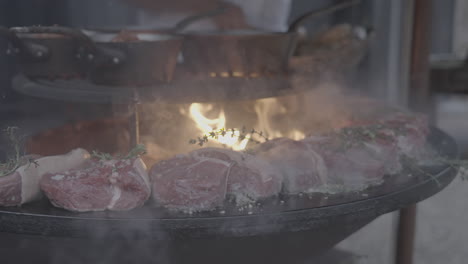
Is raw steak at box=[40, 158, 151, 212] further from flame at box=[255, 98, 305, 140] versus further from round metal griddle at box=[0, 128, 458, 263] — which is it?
flame at box=[255, 98, 305, 140]

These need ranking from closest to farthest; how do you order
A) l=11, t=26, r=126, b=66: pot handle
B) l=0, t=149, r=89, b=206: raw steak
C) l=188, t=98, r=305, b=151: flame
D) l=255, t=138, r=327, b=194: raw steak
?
l=0, t=149, r=89, b=206: raw steak
l=255, t=138, r=327, b=194: raw steak
l=11, t=26, r=126, b=66: pot handle
l=188, t=98, r=305, b=151: flame

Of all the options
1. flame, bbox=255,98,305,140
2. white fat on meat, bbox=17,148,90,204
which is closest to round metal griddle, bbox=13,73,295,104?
flame, bbox=255,98,305,140

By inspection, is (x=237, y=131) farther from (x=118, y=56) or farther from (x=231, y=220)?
(x=231, y=220)

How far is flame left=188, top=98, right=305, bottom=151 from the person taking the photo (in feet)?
8.27

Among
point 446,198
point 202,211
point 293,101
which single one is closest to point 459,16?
point 446,198

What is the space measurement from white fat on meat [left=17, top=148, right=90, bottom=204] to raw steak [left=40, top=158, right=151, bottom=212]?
1.9 inches

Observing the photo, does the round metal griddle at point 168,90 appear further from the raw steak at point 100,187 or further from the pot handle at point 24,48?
the raw steak at point 100,187

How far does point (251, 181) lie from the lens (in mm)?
1880

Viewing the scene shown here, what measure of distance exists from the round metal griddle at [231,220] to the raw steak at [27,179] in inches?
1.5

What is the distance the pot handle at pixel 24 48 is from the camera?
2.24 m

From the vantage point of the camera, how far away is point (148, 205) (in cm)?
186

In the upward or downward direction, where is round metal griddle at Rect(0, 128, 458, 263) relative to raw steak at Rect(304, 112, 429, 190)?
downward

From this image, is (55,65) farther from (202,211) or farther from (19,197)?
→ (202,211)

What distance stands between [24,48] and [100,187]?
2.92ft
